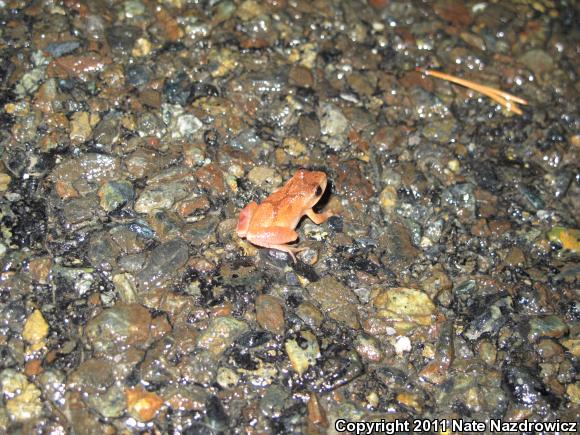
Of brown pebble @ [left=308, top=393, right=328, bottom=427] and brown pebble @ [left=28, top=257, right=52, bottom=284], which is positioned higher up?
brown pebble @ [left=28, top=257, right=52, bottom=284]

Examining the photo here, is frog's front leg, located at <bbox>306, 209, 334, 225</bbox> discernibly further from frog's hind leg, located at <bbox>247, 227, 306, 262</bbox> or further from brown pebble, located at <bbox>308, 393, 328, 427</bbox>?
brown pebble, located at <bbox>308, 393, 328, 427</bbox>

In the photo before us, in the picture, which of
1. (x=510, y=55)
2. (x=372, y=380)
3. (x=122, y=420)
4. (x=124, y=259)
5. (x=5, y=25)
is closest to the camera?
(x=122, y=420)

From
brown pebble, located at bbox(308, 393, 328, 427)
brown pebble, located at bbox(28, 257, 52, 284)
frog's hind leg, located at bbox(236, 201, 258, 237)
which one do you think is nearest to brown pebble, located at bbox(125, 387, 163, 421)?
brown pebble, located at bbox(308, 393, 328, 427)

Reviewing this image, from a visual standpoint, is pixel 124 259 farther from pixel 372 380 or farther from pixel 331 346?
pixel 372 380

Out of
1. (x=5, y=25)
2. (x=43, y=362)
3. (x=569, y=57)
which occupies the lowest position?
(x=43, y=362)

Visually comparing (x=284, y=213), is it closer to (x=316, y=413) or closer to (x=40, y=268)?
(x=316, y=413)

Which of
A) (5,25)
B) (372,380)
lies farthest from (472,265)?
(5,25)

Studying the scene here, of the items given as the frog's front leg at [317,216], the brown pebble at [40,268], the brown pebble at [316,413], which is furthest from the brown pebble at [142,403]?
the frog's front leg at [317,216]
